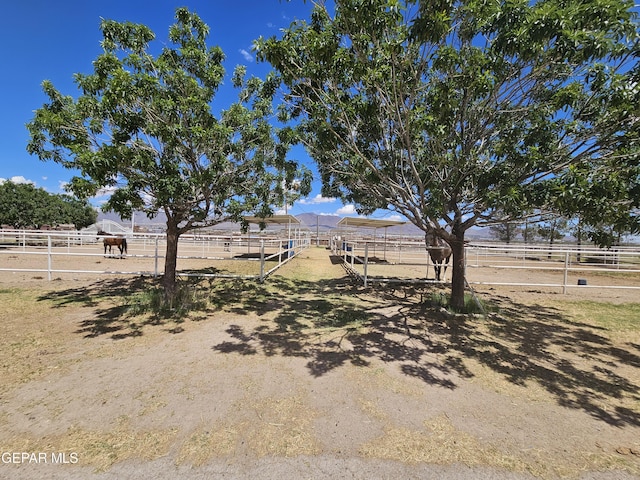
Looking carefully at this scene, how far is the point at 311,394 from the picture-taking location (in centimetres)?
321

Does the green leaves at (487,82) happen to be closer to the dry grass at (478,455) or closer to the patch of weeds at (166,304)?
the dry grass at (478,455)

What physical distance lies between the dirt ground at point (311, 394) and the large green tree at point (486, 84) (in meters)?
2.15

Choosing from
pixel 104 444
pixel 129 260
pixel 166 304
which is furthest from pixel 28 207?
pixel 104 444

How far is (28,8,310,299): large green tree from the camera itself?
4.75 metres

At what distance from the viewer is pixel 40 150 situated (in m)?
6.01

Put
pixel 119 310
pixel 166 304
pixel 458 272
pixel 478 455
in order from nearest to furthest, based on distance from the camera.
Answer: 1. pixel 478 455
2. pixel 119 310
3. pixel 166 304
4. pixel 458 272

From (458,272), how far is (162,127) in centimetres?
621

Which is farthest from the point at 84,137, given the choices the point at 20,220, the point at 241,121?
the point at 20,220

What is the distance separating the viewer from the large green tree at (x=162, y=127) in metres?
4.75

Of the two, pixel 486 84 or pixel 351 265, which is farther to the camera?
pixel 351 265

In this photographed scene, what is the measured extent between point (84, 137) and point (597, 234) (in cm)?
816

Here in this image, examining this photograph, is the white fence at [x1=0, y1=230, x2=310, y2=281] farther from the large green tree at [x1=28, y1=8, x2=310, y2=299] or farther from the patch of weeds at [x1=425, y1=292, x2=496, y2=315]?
the patch of weeds at [x1=425, y1=292, x2=496, y2=315]

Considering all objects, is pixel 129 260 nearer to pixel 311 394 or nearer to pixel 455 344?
pixel 311 394

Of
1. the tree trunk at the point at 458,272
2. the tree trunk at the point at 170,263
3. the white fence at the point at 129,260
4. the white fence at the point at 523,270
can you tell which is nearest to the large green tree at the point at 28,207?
the white fence at the point at 129,260
